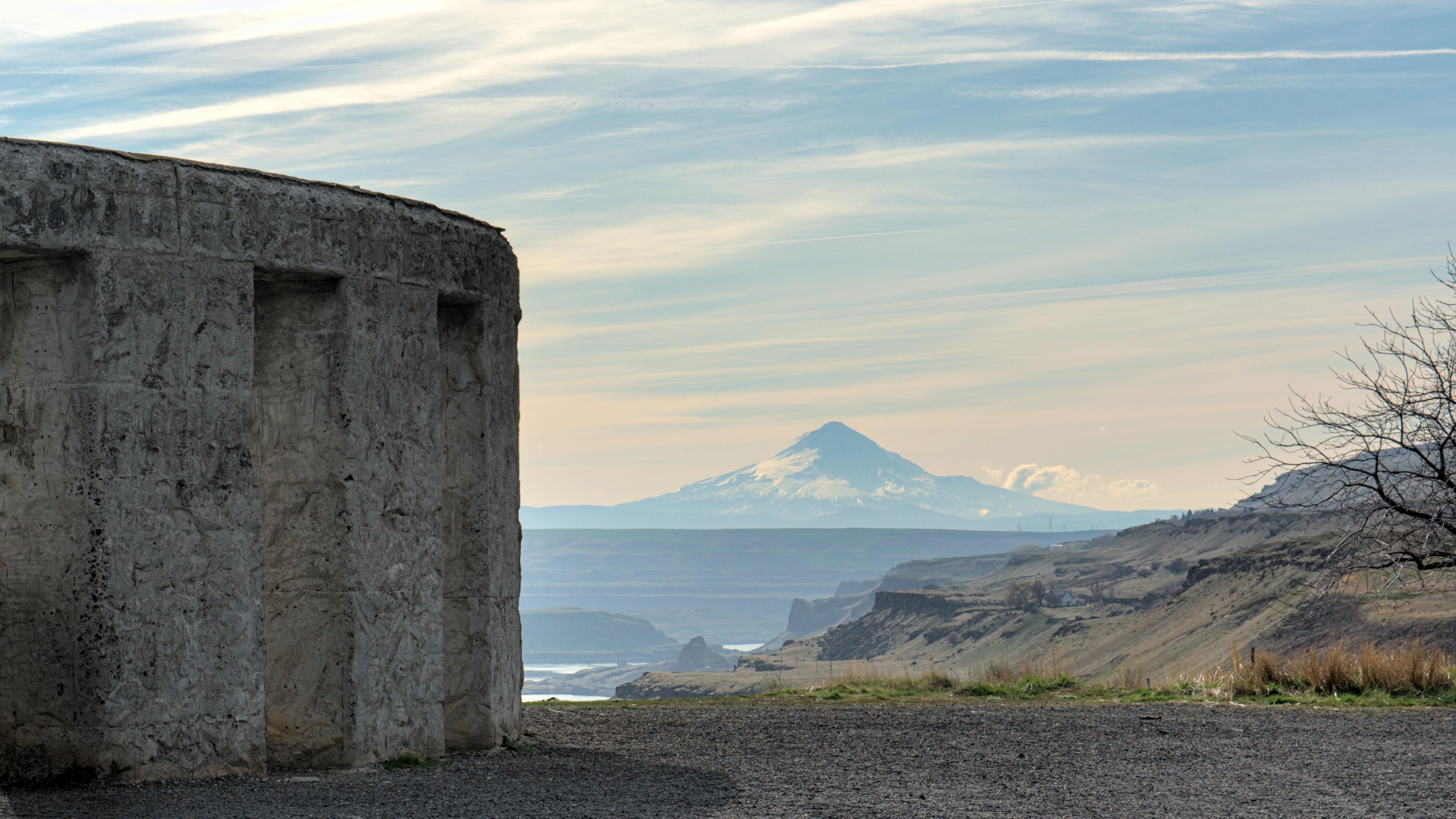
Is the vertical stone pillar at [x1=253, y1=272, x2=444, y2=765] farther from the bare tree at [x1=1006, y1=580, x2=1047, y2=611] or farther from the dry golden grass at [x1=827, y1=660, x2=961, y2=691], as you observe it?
the bare tree at [x1=1006, y1=580, x2=1047, y2=611]

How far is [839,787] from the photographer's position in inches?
336

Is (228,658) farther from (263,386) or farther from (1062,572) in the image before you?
(1062,572)

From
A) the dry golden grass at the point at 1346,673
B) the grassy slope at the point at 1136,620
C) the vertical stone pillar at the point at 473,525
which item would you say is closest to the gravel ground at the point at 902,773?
the vertical stone pillar at the point at 473,525

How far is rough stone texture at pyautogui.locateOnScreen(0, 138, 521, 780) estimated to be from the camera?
8.02 m

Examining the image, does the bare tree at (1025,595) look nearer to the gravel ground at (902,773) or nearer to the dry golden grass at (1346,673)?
the dry golden grass at (1346,673)

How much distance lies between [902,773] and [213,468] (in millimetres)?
Result: 4956

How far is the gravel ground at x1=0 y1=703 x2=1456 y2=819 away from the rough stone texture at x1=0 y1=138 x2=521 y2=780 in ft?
1.57

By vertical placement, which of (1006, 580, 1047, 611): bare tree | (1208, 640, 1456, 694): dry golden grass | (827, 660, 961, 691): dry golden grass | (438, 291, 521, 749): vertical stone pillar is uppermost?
(438, 291, 521, 749): vertical stone pillar

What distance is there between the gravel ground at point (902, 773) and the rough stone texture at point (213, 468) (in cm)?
48

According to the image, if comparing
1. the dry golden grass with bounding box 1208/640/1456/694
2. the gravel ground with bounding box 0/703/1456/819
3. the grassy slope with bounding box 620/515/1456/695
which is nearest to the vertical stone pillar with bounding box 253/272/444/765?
the gravel ground with bounding box 0/703/1456/819

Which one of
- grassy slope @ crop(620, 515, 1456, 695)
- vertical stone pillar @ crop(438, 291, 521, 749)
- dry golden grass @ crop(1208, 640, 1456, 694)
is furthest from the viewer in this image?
grassy slope @ crop(620, 515, 1456, 695)

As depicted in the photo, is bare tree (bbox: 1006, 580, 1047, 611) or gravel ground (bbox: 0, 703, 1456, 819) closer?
gravel ground (bbox: 0, 703, 1456, 819)

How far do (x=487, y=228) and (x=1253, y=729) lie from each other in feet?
25.0

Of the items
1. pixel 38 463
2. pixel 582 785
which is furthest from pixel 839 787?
pixel 38 463
